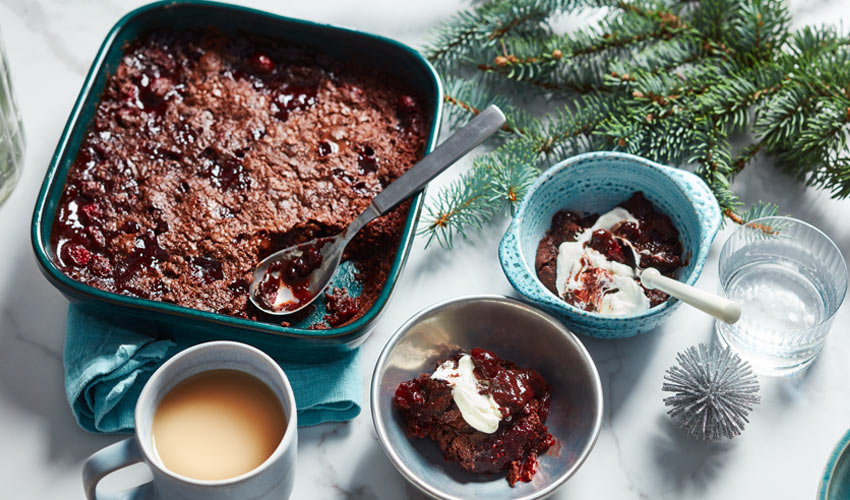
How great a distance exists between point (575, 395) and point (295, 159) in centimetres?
82

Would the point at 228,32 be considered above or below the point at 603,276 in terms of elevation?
above

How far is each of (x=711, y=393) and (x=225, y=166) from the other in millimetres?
1167

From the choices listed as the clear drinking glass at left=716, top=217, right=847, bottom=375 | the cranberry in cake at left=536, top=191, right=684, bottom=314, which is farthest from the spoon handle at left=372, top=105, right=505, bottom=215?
the clear drinking glass at left=716, top=217, right=847, bottom=375

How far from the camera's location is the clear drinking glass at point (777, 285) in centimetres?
185

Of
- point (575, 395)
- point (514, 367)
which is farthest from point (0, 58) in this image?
point (575, 395)

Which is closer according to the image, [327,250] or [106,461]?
[106,461]

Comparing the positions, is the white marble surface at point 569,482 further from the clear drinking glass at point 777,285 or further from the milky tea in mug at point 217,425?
the milky tea in mug at point 217,425

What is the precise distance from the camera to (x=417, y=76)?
206cm

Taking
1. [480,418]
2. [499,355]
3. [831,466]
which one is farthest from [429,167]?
[831,466]

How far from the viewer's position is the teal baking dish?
5.49 feet

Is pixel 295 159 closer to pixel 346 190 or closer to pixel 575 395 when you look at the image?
pixel 346 190

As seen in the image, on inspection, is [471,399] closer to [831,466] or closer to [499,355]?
[499,355]

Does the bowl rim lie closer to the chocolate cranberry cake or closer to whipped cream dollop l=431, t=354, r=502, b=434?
whipped cream dollop l=431, t=354, r=502, b=434

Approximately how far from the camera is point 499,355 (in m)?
1.85
